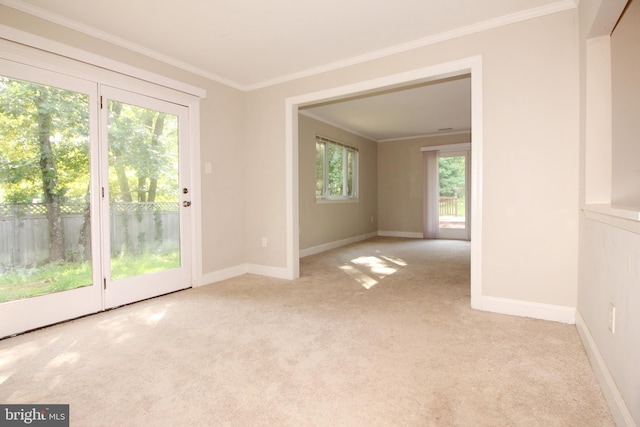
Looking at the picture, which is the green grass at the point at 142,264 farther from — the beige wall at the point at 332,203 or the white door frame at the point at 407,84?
the beige wall at the point at 332,203

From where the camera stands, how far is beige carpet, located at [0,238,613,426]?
1396 mm

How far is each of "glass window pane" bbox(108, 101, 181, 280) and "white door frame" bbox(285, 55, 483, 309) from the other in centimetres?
121

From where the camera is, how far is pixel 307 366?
70.2 inches

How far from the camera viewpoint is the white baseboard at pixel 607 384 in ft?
4.05

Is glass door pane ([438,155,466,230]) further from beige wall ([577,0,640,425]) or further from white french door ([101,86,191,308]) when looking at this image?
white french door ([101,86,191,308])

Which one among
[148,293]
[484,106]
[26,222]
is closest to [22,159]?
[26,222]

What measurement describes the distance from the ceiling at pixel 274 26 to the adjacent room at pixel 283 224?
2 cm

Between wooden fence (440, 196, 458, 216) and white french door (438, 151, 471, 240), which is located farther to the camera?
wooden fence (440, 196, 458, 216)

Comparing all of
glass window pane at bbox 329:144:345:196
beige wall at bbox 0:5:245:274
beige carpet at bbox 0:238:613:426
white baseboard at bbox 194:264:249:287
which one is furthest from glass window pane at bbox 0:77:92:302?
glass window pane at bbox 329:144:345:196

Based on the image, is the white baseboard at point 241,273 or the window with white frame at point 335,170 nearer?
the white baseboard at point 241,273

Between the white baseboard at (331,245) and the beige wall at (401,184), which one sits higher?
the beige wall at (401,184)

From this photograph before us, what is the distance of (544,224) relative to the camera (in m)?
2.45

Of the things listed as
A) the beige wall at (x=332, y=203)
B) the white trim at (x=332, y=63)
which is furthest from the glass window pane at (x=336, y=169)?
the white trim at (x=332, y=63)

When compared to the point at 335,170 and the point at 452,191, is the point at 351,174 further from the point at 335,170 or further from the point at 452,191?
the point at 452,191
